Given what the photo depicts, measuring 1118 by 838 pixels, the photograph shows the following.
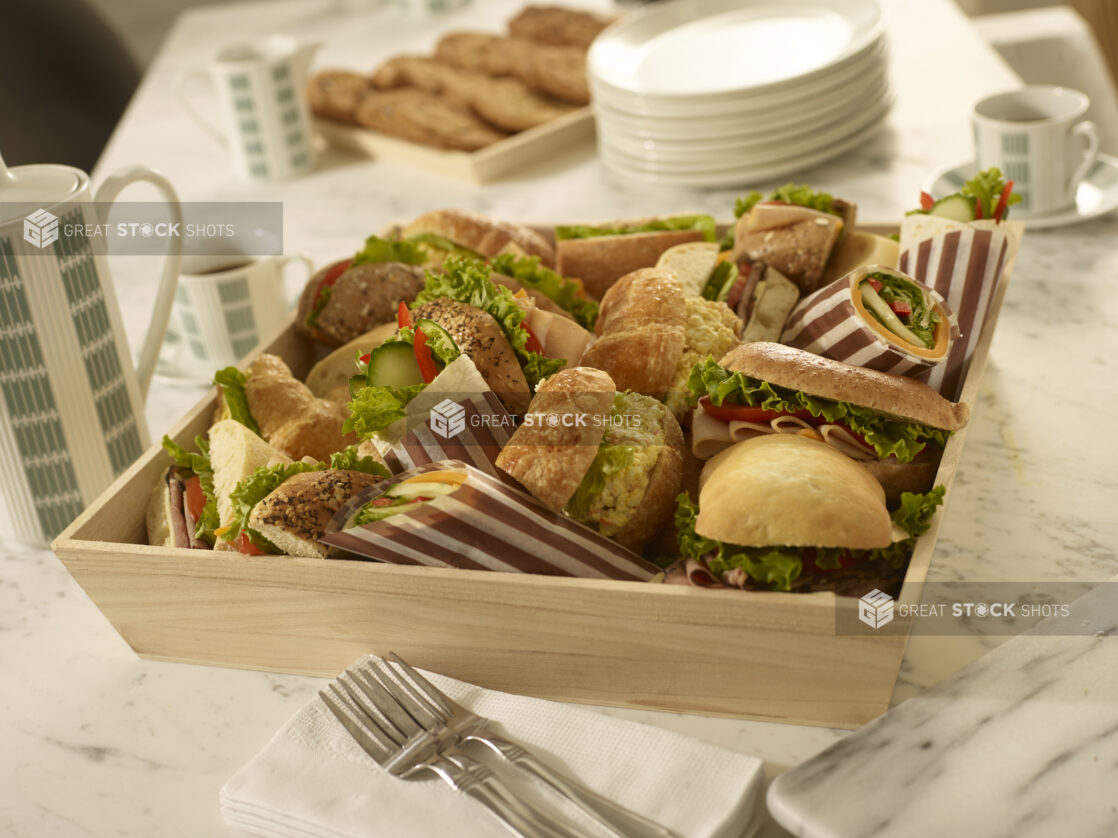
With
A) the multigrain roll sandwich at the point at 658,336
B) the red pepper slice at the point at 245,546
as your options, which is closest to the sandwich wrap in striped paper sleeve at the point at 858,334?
the multigrain roll sandwich at the point at 658,336

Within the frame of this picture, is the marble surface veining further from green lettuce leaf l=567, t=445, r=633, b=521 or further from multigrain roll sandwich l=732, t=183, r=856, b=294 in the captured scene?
multigrain roll sandwich l=732, t=183, r=856, b=294

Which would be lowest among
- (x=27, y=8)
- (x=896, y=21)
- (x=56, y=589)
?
(x=56, y=589)

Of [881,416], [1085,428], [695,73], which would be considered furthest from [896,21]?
[881,416]

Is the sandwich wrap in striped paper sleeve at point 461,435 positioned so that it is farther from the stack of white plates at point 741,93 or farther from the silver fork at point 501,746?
the stack of white plates at point 741,93

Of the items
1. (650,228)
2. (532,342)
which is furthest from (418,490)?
(650,228)

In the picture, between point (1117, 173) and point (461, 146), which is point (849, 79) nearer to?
point (1117, 173)

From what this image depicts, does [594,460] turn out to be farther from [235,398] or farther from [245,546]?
[235,398]
